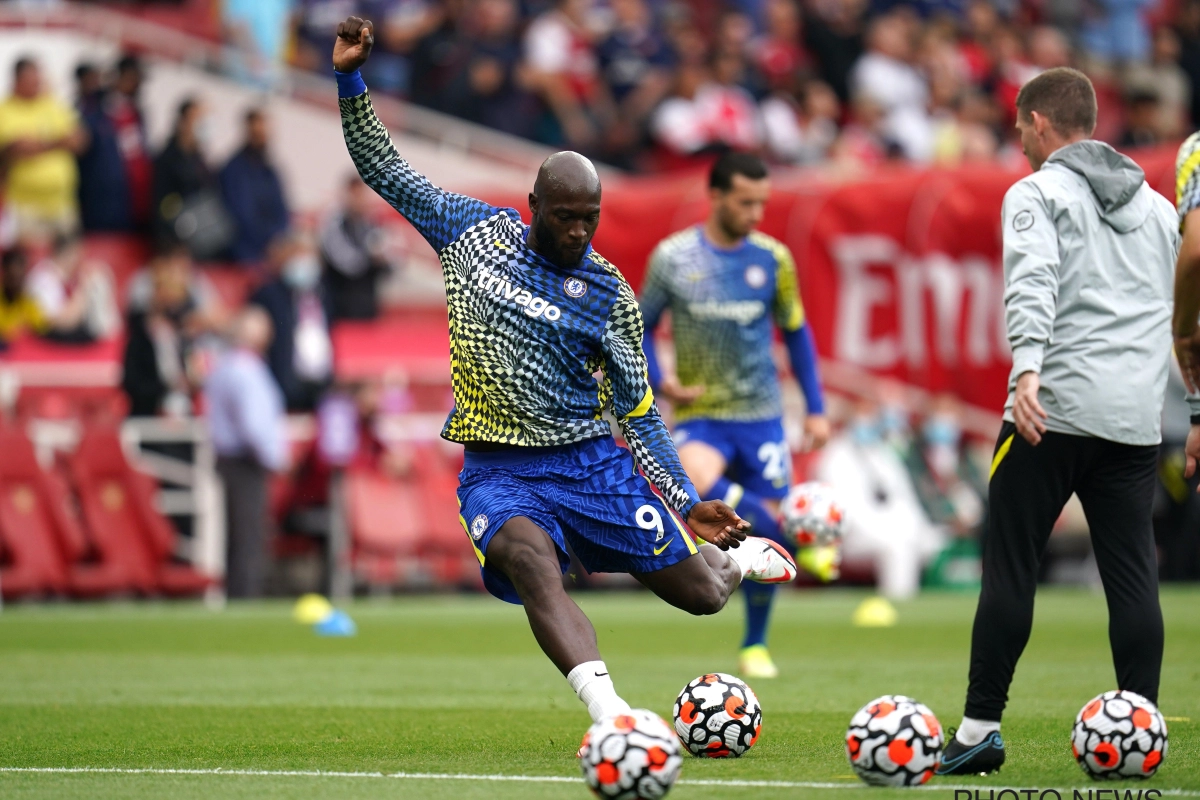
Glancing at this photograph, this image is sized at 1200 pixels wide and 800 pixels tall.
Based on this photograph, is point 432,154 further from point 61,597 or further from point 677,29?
point 61,597

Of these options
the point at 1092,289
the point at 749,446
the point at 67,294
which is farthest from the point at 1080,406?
the point at 67,294

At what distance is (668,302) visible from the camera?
12.4m

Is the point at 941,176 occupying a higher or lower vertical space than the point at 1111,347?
higher

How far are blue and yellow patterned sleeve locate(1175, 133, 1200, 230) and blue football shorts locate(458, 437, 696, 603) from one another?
2334 millimetres

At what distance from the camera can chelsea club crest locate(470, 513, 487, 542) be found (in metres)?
7.47

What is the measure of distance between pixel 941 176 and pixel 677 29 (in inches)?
309

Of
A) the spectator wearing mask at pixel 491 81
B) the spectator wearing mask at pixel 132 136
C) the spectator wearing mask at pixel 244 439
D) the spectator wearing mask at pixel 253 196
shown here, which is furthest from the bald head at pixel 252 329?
the spectator wearing mask at pixel 491 81

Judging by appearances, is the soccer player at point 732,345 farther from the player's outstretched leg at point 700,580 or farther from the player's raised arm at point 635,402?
the player's raised arm at point 635,402

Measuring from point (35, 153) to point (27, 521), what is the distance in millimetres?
4865

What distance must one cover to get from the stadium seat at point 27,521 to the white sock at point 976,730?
13618 mm

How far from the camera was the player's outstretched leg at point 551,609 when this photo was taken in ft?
23.0

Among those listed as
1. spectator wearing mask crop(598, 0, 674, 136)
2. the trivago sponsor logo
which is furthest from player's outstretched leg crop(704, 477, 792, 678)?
spectator wearing mask crop(598, 0, 674, 136)

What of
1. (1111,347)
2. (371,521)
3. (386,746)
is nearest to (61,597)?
(371,521)

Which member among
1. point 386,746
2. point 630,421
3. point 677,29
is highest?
point 677,29
